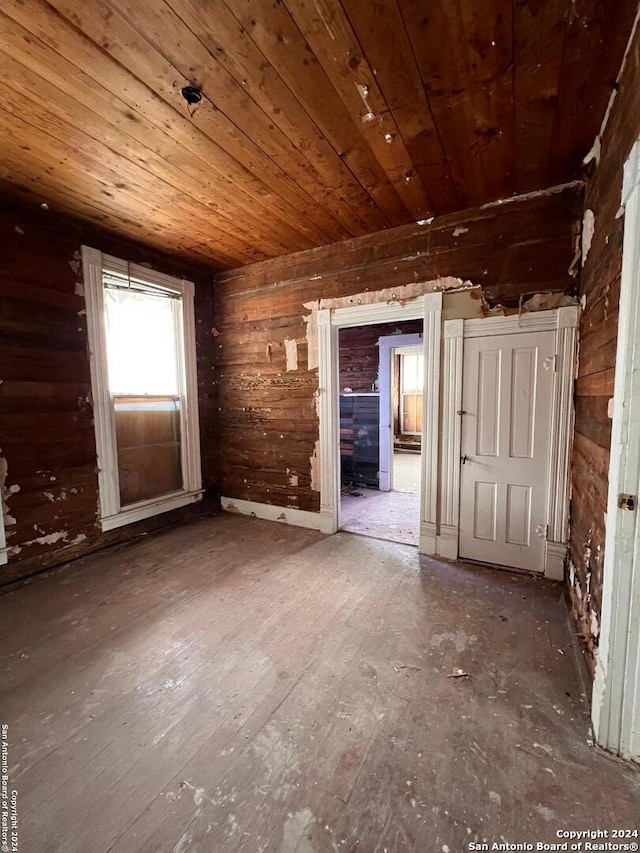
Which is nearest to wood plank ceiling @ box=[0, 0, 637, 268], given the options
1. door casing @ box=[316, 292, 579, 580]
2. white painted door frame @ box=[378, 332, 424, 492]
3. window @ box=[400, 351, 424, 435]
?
door casing @ box=[316, 292, 579, 580]

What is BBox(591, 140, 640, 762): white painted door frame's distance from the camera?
Result: 1252 millimetres

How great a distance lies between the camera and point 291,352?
3.70 m

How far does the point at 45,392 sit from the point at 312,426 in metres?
2.26

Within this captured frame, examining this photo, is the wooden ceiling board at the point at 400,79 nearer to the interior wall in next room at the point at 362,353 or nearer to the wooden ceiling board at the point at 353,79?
the wooden ceiling board at the point at 353,79

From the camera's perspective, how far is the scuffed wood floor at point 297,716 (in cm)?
116

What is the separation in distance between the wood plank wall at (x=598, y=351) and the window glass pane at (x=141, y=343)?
3.57 metres

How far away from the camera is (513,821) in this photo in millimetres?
1149

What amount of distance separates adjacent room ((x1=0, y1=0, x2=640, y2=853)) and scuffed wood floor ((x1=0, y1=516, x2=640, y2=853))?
13 millimetres

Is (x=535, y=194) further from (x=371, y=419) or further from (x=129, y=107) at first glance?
(x=371, y=419)

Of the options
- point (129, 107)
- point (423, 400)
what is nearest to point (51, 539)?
point (129, 107)

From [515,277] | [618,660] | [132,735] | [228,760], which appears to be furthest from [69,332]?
[618,660]

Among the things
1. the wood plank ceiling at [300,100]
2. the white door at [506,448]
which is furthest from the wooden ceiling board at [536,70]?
the white door at [506,448]

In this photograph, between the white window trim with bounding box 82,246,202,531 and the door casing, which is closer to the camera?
the door casing

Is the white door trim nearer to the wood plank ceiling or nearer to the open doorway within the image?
the wood plank ceiling
